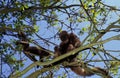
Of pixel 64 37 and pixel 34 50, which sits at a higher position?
pixel 64 37

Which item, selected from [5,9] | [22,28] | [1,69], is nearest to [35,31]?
[22,28]

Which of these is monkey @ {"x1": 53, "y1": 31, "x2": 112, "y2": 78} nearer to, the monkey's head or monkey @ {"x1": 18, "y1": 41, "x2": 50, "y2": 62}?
the monkey's head

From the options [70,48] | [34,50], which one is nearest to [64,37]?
[70,48]

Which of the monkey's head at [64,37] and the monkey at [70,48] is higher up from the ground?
the monkey's head at [64,37]

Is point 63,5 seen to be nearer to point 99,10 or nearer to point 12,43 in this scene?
point 99,10

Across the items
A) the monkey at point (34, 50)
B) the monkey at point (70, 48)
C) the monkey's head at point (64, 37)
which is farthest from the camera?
the monkey at point (34, 50)

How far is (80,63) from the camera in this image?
4633mm

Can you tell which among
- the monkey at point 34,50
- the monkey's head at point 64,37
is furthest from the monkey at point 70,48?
the monkey at point 34,50

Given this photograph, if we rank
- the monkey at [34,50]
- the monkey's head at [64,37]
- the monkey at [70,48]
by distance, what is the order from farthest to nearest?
the monkey at [34,50] → the monkey's head at [64,37] → the monkey at [70,48]

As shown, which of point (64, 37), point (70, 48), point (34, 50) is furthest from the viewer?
point (34, 50)

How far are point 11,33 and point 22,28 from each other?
28 centimetres

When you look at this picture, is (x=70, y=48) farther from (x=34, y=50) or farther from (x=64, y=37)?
(x=34, y=50)

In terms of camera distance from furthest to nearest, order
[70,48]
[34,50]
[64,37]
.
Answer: [34,50]
[64,37]
[70,48]

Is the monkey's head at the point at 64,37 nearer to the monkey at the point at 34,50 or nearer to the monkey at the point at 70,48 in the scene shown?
the monkey at the point at 70,48
